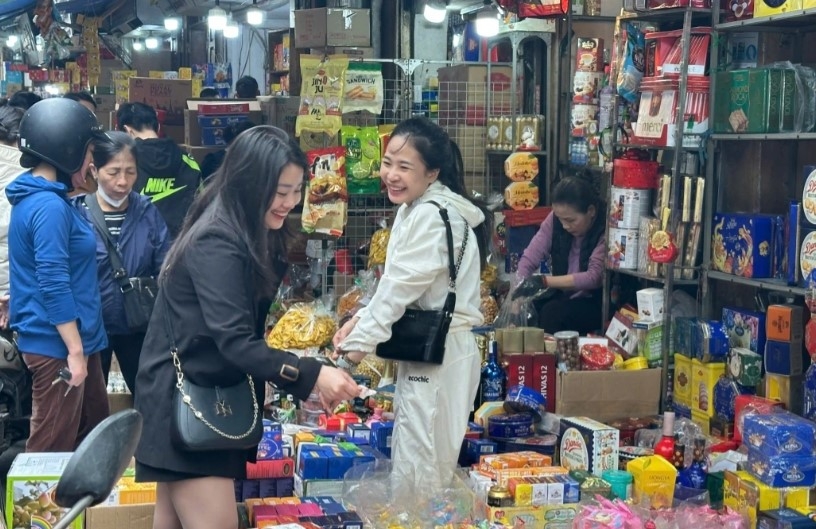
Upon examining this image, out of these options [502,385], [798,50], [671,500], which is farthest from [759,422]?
[798,50]

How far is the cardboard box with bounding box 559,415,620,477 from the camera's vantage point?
190 inches

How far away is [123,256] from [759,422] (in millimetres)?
3151

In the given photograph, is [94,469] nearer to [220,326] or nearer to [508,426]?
[220,326]

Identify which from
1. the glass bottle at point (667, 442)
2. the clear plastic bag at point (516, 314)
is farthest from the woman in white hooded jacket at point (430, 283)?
the clear plastic bag at point (516, 314)

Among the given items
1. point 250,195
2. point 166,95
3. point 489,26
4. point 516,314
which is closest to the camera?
point 250,195

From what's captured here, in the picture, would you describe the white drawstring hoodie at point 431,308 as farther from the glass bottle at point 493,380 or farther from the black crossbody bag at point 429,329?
the glass bottle at point 493,380

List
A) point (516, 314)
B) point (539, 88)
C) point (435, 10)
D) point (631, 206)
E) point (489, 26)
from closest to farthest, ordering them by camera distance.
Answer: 1. point (631, 206)
2. point (516, 314)
3. point (489, 26)
4. point (539, 88)
5. point (435, 10)

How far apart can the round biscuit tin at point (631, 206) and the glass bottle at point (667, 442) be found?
55.8 inches

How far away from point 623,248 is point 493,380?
111 centimetres

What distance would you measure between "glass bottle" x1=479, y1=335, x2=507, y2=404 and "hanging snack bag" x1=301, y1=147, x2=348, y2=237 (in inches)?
72.9

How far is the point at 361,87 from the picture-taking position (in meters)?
7.48

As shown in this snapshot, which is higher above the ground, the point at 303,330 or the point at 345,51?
the point at 345,51

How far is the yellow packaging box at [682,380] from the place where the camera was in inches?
228

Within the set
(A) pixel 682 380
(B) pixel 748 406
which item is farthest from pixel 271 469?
(A) pixel 682 380
